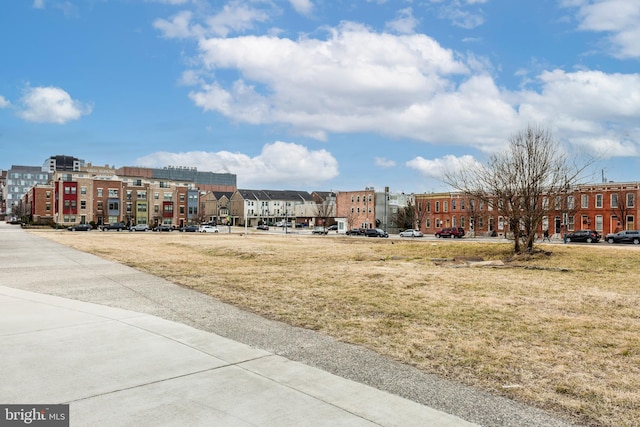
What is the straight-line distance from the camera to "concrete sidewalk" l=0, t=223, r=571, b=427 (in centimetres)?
464

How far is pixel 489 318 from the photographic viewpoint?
9.76 metres

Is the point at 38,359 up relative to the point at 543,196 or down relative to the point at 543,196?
down

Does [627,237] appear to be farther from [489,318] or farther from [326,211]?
[326,211]

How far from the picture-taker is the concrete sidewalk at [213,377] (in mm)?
4645

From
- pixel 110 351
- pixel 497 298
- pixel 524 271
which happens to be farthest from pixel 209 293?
pixel 524 271

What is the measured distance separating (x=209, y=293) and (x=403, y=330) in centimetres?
625

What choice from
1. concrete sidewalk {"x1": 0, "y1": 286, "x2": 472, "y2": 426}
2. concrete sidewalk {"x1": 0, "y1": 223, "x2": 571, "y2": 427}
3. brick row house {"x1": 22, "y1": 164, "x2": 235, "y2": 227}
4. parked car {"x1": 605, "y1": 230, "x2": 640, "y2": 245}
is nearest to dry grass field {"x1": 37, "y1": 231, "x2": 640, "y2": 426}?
concrete sidewalk {"x1": 0, "y1": 223, "x2": 571, "y2": 427}

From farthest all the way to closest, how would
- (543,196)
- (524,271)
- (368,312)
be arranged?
(543,196) < (524,271) < (368,312)

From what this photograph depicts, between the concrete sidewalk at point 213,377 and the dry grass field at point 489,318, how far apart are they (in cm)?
65

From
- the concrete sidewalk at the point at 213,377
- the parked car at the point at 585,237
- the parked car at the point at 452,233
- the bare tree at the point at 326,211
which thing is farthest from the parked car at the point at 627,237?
the bare tree at the point at 326,211

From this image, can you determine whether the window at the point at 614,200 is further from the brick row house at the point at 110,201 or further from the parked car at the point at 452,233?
the brick row house at the point at 110,201

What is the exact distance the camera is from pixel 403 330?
28.0ft

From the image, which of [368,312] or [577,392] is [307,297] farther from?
[577,392]

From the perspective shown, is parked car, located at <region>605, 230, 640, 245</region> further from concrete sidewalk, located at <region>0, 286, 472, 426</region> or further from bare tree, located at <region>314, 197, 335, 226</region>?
bare tree, located at <region>314, 197, 335, 226</region>
